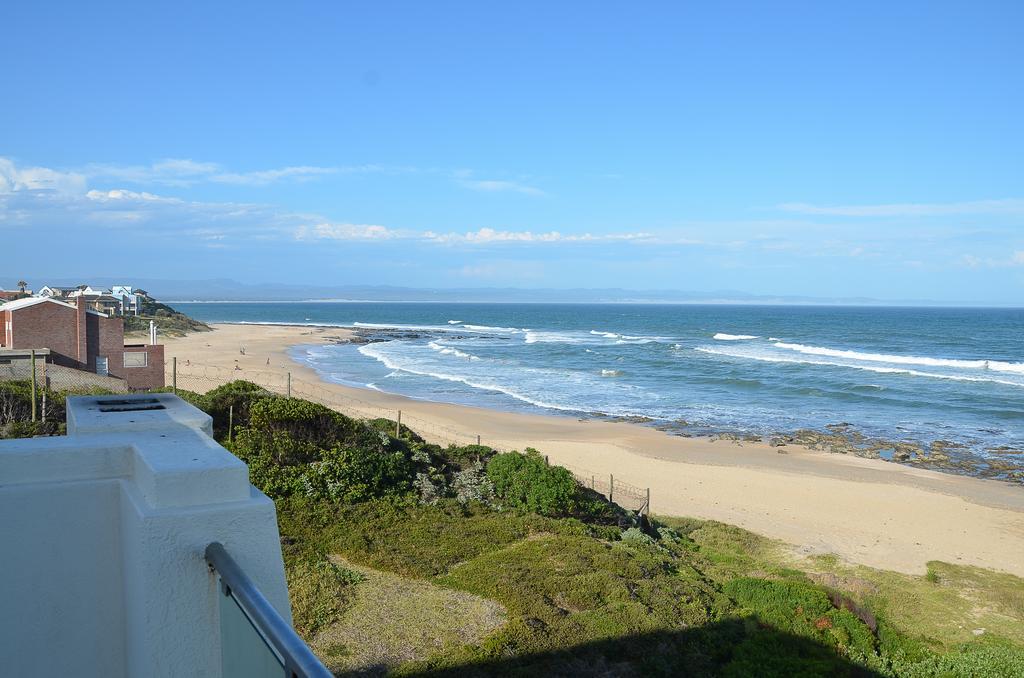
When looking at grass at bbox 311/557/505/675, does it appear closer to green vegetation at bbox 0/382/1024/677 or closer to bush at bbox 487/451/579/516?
green vegetation at bbox 0/382/1024/677

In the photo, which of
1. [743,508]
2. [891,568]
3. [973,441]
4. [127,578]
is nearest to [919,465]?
[973,441]

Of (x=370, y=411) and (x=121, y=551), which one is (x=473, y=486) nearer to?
(x=121, y=551)

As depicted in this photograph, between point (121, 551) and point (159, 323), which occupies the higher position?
point (121, 551)

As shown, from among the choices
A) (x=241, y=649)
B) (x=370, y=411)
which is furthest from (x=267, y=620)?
(x=370, y=411)

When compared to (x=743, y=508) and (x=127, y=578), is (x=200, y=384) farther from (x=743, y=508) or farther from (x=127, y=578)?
(x=127, y=578)

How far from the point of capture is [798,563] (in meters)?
16.7

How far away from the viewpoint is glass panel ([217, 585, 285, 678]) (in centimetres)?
229

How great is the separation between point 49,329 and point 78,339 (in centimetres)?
94

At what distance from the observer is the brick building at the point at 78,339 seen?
88.1 ft

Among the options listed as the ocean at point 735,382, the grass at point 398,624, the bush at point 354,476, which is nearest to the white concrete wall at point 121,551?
the grass at point 398,624

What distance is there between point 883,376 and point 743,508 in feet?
115

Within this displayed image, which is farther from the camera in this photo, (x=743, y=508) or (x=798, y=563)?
(x=743, y=508)

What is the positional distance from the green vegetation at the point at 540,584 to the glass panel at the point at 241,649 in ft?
20.0

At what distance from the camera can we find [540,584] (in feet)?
35.2
